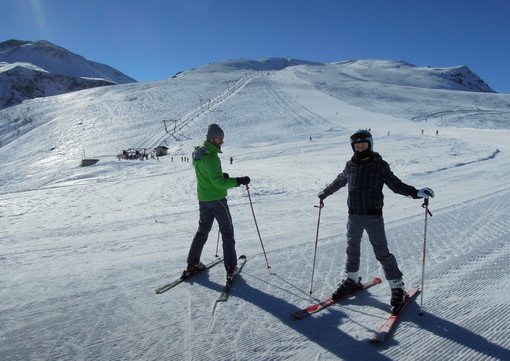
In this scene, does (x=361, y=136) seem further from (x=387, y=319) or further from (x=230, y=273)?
(x=230, y=273)

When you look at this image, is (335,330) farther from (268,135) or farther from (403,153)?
(268,135)

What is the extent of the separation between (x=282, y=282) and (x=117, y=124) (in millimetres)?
43508

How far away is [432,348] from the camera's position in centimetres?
294

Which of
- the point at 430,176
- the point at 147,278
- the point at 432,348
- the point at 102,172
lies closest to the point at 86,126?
the point at 102,172

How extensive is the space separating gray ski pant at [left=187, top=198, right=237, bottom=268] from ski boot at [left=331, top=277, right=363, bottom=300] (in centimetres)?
129

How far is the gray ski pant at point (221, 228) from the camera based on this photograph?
4293mm

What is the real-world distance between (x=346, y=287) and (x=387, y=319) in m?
0.57

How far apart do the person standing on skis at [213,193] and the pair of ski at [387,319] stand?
1089mm

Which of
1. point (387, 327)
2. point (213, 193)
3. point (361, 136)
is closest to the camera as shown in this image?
point (387, 327)

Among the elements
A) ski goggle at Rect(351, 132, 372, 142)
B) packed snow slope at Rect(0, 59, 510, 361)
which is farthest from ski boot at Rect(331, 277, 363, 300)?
ski goggle at Rect(351, 132, 372, 142)

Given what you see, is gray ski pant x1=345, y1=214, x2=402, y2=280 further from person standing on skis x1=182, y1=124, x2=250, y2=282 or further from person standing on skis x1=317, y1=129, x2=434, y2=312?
person standing on skis x1=182, y1=124, x2=250, y2=282

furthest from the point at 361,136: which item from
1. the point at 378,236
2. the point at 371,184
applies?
the point at 378,236

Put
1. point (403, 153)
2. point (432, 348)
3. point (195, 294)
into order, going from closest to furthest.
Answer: point (432, 348), point (195, 294), point (403, 153)

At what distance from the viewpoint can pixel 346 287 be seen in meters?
3.88
